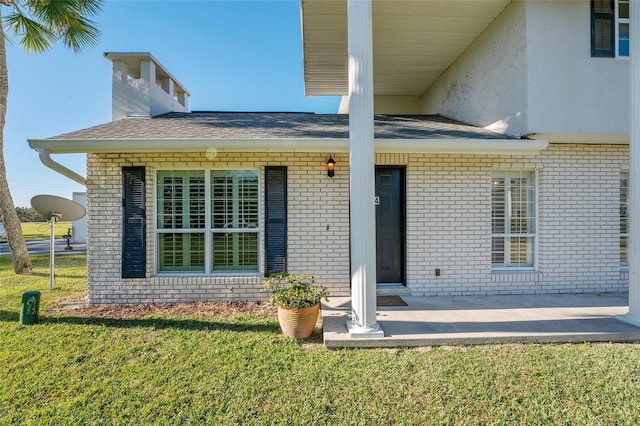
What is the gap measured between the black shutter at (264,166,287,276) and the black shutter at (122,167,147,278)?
7.08 ft

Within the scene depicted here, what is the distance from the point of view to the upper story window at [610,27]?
5688 millimetres

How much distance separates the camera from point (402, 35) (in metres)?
6.75

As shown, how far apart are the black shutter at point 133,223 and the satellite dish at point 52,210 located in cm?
241

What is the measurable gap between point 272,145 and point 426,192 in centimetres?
294

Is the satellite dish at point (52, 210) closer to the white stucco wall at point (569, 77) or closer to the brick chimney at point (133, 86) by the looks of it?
the brick chimney at point (133, 86)

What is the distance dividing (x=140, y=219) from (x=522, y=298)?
6.93 meters

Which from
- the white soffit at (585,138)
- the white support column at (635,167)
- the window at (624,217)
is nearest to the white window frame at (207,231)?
the white soffit at (585,138)

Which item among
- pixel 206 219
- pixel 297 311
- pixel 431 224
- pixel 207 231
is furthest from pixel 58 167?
pixel 431 224

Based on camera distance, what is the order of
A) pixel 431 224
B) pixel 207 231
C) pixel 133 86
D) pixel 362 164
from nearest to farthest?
pixel 362 164, pixel 207 231, pixel 431 224, pixel 133 86

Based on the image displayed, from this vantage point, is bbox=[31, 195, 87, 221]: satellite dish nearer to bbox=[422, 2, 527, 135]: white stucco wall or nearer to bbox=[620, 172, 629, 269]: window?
bbox=[422, 2, 527, 135]: white stucco wall

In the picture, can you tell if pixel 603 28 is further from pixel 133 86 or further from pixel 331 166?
pixel 133 86

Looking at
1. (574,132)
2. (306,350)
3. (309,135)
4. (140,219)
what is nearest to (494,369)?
(306,350)

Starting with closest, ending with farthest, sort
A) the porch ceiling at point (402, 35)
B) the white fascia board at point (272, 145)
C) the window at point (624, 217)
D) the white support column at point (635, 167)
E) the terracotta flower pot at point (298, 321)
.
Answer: the terracotta flower pot at point (298, 321) → the white support column at point (635, 167) → the white fascia board at point (272, 145) → the porch ceiling at point (402, 35) → the window at point (624, 217)

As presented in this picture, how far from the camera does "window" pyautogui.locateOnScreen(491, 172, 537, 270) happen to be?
6027 millimetres
